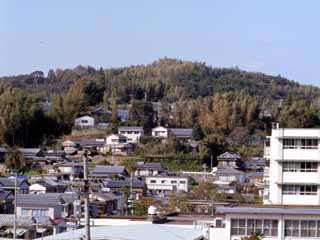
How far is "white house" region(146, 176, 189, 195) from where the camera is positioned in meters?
24.4

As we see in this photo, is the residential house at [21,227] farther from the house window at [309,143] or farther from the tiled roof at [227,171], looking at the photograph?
the tiled roof at [227,171]

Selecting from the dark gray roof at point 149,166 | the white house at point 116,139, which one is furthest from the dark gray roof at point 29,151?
the dark gray roof at point 149,166

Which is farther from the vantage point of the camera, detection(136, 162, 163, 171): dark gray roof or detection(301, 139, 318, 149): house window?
detection(136, 162, 163, 171): dark gray roof

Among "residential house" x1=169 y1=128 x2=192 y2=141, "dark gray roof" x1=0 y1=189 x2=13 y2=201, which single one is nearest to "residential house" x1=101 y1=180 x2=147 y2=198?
"dark gray roof" x1=0 y1=189 x2=13 y2=201

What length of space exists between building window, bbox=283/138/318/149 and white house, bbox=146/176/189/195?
13.0 metres

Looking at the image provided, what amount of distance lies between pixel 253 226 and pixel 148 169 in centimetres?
1840

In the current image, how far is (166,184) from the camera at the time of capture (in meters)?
25.6

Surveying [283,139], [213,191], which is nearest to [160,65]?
[213,191]

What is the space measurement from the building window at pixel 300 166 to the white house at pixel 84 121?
23843mm

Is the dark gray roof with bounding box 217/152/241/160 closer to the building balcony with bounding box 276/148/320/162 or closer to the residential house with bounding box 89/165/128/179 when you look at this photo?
the residential house with bounding box 89/165/128/179

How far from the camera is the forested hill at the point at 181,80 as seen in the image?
51719mm

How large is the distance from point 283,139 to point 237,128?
21342 millimetres

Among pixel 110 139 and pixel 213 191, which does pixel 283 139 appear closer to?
pixel 213 191

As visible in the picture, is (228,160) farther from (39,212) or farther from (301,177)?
(301,177)
